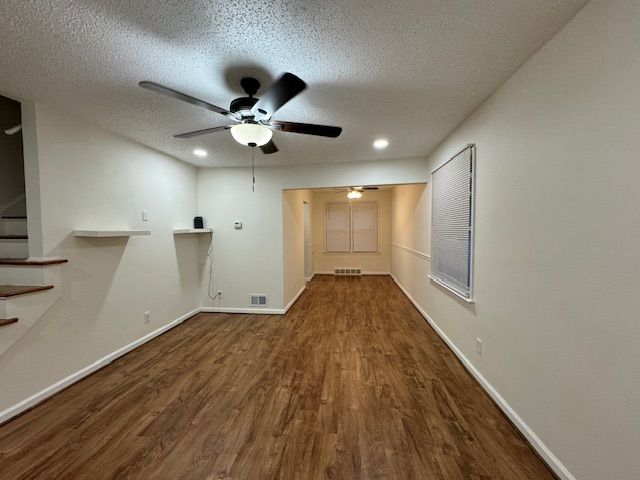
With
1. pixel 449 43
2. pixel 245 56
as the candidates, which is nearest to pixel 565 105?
pixel 449 43

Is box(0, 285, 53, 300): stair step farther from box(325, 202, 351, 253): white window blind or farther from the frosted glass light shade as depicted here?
box(325, 202, 351, 253): white window blind

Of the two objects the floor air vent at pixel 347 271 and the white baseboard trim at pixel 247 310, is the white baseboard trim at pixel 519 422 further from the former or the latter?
the floor air vent at pixel 347 271

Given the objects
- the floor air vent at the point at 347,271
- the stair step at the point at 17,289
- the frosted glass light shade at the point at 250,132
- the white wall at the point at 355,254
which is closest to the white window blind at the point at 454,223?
the frosted glass light shade at the point at 250,132

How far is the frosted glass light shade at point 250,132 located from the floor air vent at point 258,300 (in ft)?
9.55

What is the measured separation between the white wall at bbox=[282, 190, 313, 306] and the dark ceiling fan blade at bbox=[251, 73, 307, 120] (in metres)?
2.46

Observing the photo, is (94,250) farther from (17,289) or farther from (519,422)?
(519,422)

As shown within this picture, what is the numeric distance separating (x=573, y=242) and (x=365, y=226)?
6254mm

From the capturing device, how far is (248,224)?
13.9ft

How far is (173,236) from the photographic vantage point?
3.70m

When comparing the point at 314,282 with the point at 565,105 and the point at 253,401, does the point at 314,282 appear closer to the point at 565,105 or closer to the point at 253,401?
the point at 253,401

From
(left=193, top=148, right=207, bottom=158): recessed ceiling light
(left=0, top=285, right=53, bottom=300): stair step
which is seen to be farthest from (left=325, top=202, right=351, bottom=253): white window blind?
(left=0, top=285, right=53, bottom=300): stair step

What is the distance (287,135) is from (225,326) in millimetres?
2711

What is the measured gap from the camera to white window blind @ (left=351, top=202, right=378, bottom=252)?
7.52 metres

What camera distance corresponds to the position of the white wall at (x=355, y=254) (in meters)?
7.50
